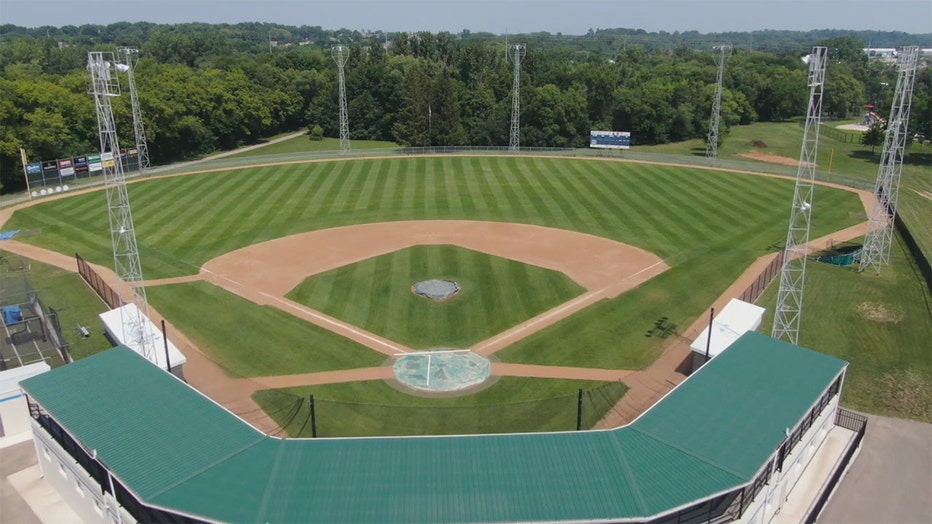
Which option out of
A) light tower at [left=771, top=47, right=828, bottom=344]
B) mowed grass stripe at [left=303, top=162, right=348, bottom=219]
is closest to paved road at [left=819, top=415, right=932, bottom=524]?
light tower at [left=771, top=47, right=828, bottom=344]

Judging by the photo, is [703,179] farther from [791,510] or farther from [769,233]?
[791,510]

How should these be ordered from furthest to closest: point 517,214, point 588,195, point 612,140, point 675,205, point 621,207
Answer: point 612,140, point 588,195, point 675,205, point 621,207, point 517,214

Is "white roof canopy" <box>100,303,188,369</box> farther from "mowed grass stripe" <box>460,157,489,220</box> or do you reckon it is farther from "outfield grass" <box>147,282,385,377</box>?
"mowed grass stripe" <box>460,157,489,220</box>

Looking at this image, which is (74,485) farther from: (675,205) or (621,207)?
(675,205)

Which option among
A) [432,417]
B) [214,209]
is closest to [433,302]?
[432,417]

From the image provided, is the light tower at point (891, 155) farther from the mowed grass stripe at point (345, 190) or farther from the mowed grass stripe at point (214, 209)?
the mowed grass stripe at point (214, 209)

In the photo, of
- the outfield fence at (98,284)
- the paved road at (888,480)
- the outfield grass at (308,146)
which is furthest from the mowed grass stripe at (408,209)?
the outfield grass at (308,146)
